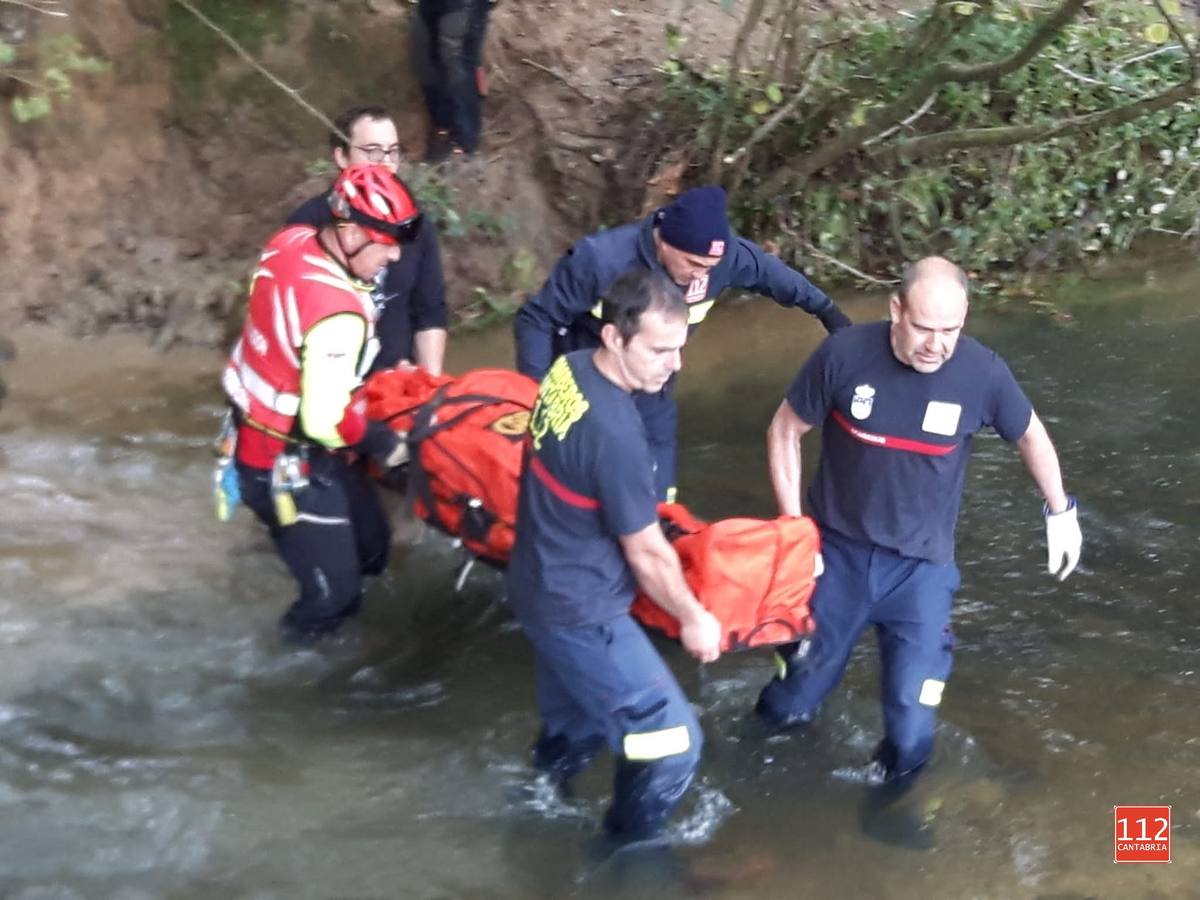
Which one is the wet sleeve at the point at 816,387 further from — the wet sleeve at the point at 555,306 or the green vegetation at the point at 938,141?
the green vegetation at the point at 938,141

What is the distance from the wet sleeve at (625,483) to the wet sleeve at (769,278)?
185cm

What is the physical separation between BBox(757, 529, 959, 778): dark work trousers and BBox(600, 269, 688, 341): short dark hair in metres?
1.36

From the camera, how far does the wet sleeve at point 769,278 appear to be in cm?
506

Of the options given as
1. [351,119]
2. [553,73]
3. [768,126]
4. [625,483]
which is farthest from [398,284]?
[553,73]

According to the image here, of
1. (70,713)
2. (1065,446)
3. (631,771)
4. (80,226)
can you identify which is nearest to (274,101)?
(80,226)

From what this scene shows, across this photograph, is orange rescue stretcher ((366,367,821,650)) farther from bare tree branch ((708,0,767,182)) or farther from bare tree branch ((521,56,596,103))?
bare tree branch ((521,56,596,103))

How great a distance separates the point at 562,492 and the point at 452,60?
201 inches

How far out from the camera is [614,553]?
3625 millimetres

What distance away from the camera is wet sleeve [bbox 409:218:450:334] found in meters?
5.44

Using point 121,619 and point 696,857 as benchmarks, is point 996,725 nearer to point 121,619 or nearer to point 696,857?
point 696,857

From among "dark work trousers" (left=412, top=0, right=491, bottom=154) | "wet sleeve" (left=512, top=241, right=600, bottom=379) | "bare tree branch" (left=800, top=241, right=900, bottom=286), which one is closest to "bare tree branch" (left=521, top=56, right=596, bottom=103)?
"dark work trousers" (left=412, top=0, right=491, bottom=154)

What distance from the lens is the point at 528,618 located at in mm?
3760

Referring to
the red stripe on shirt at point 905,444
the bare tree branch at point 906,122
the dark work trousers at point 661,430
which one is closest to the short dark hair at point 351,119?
the dark work trousers at point 661,430

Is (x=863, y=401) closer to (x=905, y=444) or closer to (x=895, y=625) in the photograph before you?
(x=905, y=444)
